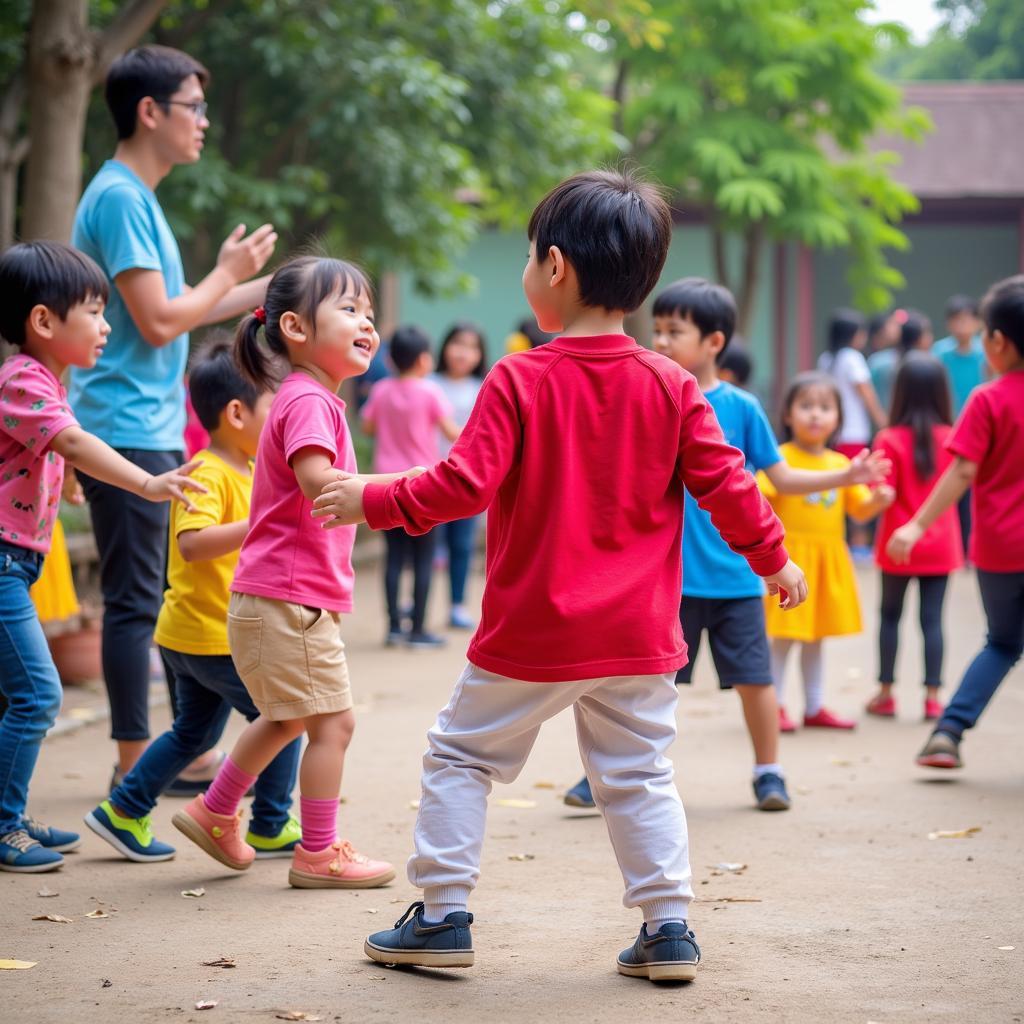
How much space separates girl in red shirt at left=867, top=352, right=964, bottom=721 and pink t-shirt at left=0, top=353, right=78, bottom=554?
3940 millimetres

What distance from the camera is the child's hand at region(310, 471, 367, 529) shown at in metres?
3.15

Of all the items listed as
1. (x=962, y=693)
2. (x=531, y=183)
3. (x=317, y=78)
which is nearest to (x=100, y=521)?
(x=962, y=693)

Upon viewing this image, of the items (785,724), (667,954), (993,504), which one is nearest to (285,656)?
(667,954)

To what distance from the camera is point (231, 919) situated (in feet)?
11.9

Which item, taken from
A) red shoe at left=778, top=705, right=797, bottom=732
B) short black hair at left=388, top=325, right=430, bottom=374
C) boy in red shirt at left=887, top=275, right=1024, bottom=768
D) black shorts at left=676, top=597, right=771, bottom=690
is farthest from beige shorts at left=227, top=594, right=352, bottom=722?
short black hair at left=388, top=325, right=430, bottom=374

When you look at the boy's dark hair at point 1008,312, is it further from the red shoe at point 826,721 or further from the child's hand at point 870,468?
the red shoe at point 826,721

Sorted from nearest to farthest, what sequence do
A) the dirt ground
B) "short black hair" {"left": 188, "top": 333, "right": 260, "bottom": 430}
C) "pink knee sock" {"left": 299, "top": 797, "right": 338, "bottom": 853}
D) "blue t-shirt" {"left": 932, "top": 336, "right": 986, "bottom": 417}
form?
the dirt ground, "pink knee sock" {"left": 299, "top": 797, "right": 338, "bottom": 853}, "short black hair" {"left": 188, "top": 333, "right": 260, "bottom": 430}, "blue t-shirt" {"left": 932, "top": 336, "right": 986, "bottom": 417}

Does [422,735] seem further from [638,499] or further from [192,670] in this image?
[638,499]

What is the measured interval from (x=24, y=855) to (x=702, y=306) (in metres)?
2.62

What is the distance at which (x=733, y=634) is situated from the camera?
A: 16.1 ft

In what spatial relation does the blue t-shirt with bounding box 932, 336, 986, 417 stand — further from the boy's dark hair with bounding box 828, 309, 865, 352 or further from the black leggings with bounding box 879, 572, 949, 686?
the black leggings with bounding box 879, 572, 949, 686

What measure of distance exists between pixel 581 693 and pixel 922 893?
1303 mm

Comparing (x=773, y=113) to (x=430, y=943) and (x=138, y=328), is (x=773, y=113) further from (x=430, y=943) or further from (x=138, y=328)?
(x=430, y=943)

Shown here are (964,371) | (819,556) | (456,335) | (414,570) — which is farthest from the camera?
(964,371)
